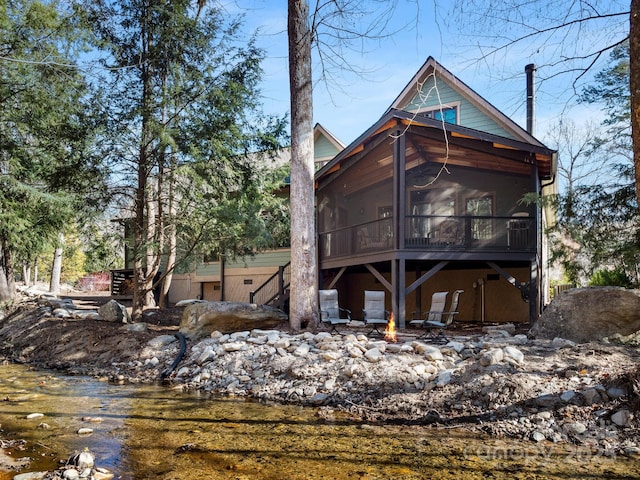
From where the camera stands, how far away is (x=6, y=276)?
1452cm

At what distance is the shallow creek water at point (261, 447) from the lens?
406cm

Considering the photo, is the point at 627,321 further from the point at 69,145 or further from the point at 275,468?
the point at 69,145

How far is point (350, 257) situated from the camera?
1245 centimetres

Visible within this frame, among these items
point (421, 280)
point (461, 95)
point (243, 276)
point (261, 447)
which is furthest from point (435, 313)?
point (243, 276)

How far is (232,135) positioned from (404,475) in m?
8.57

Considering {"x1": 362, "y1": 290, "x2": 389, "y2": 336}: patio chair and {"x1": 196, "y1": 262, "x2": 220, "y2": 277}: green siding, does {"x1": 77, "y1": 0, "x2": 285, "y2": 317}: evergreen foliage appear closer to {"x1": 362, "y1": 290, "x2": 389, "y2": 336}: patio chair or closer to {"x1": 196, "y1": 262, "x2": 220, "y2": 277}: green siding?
{"x1": 362, "y1": 290, "x2": 389, "y2": 336}: patio chair

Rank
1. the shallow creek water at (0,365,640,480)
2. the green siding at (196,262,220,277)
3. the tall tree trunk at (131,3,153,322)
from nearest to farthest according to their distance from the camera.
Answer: the shallow creek water at (0,365,640,480) → the tall tree trunk at (131,3,153,322) → the green siding at (196,262,220,277)

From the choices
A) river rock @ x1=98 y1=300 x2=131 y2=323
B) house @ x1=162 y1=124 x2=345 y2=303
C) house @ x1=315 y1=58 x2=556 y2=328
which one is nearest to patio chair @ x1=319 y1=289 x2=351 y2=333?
house @ x1=315 y1=58 x2=556 y2=328

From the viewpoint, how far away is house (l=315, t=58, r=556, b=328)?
35.6 ft

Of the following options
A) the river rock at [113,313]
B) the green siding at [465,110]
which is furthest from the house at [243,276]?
the river rock at [113,313]

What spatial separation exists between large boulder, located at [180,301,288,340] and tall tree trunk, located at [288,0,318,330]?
61cm

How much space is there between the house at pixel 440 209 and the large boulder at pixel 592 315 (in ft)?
8.65

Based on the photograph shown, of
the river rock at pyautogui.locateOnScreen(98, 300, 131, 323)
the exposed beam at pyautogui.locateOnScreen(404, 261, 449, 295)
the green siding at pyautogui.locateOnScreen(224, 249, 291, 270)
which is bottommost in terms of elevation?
the river rock at pyautogui.locateOnScreen(98, 300, 131, 323)

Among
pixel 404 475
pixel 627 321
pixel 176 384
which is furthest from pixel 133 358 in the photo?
pixel 627 321
